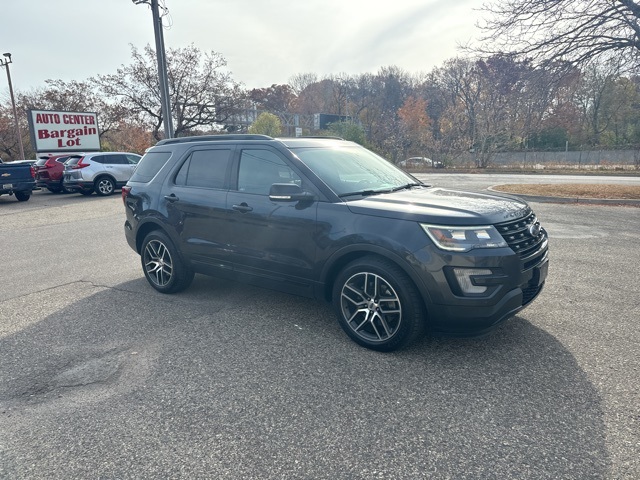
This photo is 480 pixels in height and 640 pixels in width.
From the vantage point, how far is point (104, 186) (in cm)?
1752

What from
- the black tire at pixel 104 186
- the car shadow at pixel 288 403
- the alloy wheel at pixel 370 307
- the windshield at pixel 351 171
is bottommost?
the car shadow at pixel 288 403

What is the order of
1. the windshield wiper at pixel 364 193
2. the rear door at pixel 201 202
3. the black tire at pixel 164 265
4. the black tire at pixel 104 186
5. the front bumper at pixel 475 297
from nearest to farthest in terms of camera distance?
the front bumper at pixel 475 297 → the windshield wiper at pixel 364 193 → the rear door at pixel 201 202 → the black tire at pixel 164 265 → the black tire at pixel 104 186

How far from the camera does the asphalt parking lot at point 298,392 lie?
2.29 metres

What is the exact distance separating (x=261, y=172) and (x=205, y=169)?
855 mm

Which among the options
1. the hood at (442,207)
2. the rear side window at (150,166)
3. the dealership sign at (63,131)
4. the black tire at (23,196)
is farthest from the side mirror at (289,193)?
the dealership sign at (63,131)

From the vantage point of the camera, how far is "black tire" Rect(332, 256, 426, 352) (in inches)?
129

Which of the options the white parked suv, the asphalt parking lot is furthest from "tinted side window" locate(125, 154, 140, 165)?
the asphalt parking lot

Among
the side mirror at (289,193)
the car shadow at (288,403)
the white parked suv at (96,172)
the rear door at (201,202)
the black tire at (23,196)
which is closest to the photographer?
the car shadow at (288,403)

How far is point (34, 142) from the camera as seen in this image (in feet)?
→ 78.3

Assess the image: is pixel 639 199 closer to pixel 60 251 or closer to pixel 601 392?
pixel 601 392

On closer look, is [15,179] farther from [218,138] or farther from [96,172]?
[218,138]

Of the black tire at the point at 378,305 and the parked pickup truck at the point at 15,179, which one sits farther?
the parked pickup truck at the point at 15,179

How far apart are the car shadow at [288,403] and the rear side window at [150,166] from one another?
1.96m

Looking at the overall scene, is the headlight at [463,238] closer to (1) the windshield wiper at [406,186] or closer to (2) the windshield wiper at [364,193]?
(2) the windshield wiper at [364,193]
